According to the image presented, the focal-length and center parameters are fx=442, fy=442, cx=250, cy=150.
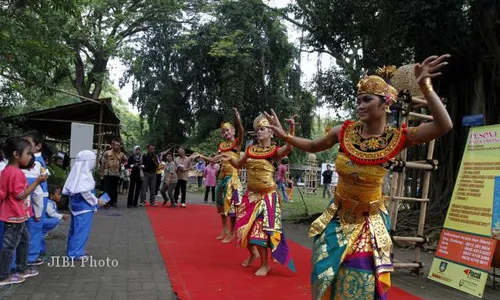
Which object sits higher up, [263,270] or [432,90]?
[432,90]

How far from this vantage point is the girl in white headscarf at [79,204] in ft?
17.5

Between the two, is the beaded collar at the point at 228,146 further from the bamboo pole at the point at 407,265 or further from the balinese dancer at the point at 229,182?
the bamboo pole at the point at 407,265

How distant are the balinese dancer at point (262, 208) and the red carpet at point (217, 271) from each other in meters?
0.23

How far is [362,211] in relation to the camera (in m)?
2.68

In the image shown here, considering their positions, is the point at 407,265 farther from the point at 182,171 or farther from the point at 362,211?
the point at 182,171

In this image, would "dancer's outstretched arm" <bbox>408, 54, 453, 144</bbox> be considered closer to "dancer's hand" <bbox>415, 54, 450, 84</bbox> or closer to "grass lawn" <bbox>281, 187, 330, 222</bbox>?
"dancer's hand" <bbox>415, 54, 450, 84</bbox>

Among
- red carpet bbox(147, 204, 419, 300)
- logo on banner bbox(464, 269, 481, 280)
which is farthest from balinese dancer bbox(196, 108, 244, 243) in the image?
logo on banner bbox(464, 269, 481, 280)

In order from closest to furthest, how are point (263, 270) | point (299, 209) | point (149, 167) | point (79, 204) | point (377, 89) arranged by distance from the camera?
point (377, 89), point (263, 270), point (79, 204), point (149, 167), point (299, 209)

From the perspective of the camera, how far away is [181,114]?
79.4 feet

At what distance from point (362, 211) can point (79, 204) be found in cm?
384

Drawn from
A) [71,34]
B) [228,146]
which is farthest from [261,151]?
[71,34]

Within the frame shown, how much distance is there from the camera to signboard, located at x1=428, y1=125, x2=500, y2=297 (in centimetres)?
482

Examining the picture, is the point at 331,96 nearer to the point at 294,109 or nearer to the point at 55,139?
the point at 294,109

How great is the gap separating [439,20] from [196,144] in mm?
16835
